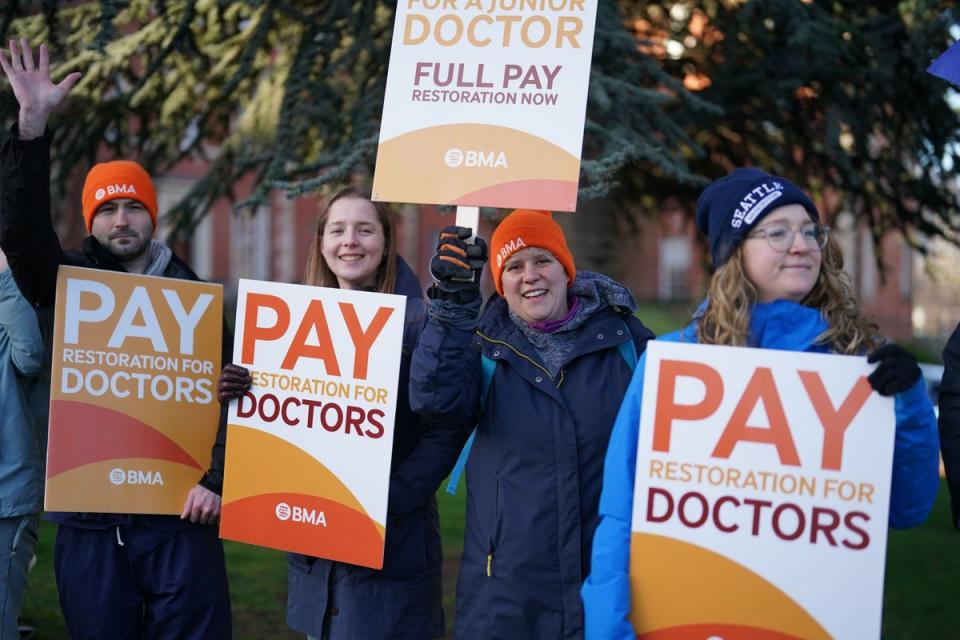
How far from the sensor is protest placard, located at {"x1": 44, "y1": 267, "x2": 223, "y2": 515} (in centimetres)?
333

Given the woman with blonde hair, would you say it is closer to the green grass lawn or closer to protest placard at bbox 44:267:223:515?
protest placard at bbox 44:267:223:515

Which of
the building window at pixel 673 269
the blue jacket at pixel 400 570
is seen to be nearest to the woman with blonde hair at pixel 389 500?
the blue jacket at pixel 400 570

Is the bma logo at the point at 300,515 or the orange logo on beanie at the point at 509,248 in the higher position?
the orange logo on beanie at the point at 509,248

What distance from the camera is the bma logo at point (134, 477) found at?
3.37 m

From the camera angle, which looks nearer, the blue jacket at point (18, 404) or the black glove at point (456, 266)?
the black glove at point (456, 266)

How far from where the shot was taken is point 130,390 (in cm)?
A: 342

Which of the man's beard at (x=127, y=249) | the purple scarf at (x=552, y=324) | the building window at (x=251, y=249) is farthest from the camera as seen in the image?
the building window at (x=251, y=249)

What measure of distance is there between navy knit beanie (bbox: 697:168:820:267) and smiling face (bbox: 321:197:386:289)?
1161 mm

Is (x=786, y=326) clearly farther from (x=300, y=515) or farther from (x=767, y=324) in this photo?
(x=300, y=515)

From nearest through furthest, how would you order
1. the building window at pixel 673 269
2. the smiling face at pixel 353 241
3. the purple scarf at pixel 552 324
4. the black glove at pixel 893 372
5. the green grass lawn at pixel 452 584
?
the black glove at pixel 893 372 < the purple scarf at pixel 552 324 < the smiling face at pixel 353 241 < the green grass lawn at pixel 452 584 < the building window at pixel 673 269

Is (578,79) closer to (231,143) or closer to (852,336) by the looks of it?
(852,336)

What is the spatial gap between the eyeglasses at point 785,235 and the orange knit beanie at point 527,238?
67cm

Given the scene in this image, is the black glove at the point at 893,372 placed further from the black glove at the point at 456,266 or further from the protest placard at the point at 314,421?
the protest placard at the point at 314,421

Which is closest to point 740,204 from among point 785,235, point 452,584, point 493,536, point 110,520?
point 785,235
